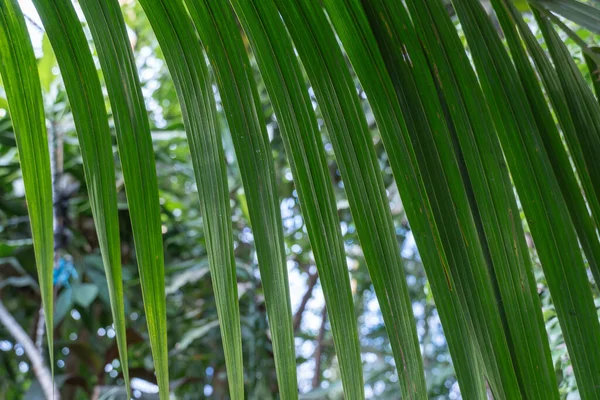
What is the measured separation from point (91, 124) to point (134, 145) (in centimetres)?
2

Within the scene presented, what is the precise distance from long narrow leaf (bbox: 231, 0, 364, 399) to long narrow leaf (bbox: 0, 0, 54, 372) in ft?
0.30

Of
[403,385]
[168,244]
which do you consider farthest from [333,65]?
[168,244]

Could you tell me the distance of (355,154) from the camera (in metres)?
0.30

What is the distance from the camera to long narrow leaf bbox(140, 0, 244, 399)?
25 centimetres

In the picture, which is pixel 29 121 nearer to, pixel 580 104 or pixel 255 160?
pixel 255 160

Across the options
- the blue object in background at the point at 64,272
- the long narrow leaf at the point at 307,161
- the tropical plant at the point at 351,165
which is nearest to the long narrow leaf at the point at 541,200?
the tropical plant at the point at 351,165

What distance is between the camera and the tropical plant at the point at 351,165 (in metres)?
0.25

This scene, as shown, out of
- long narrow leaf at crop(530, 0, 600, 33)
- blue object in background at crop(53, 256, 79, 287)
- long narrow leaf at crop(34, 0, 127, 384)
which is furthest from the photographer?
blue object in background at crop(53, 256, 79, 287)

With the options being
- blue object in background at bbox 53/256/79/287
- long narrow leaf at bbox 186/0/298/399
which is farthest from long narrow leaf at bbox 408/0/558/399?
blue object in background at bbox 53/256/79/287

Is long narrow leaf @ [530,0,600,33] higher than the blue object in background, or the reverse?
the blue object in background

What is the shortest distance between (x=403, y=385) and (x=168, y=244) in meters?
1.49

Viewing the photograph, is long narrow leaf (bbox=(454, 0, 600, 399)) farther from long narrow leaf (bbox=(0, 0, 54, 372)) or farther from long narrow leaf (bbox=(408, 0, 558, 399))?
long narrow leaf (bbox=(0, 0, 54, 372))

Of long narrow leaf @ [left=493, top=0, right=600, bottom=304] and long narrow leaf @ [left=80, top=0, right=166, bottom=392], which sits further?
long narrow leaf @ [left=493, top=0, right=600, bottom=304]

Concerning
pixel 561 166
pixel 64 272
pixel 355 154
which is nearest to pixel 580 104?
pixel 561 166
